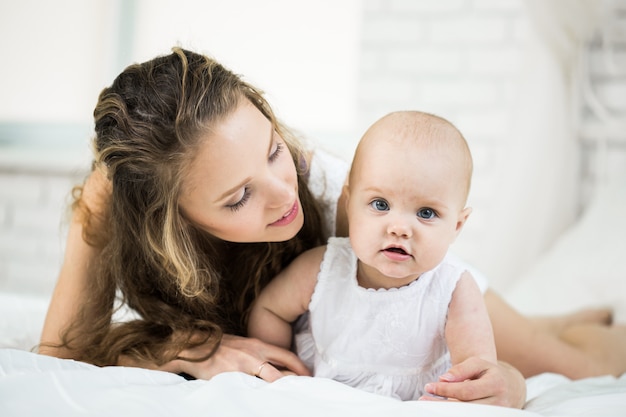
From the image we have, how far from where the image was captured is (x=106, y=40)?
124 inches

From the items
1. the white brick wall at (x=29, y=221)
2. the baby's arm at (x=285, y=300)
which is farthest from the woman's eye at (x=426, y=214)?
the white brick wall at (x=29, y=221)

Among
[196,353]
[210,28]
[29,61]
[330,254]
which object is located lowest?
[196,353]

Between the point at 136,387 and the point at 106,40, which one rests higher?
the point at 106,40

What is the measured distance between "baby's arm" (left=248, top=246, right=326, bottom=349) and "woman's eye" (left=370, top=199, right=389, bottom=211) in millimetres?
204

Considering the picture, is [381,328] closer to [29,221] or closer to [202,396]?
[202,396]

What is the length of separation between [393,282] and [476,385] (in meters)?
0.24

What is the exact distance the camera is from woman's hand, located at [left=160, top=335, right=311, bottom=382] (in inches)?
43.5

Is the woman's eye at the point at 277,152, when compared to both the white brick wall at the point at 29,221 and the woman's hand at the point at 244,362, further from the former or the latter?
the white brick wall at the point at 29,221

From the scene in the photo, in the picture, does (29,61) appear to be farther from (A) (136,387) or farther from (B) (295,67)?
(A) (136,387)

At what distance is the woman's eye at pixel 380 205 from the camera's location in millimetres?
1034

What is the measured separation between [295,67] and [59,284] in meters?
1.78

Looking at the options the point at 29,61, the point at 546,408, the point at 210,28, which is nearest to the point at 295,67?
the point at 210,28

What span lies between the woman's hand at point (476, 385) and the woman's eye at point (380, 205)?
0.25 m

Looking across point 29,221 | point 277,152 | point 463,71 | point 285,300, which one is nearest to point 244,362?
point 285,300
